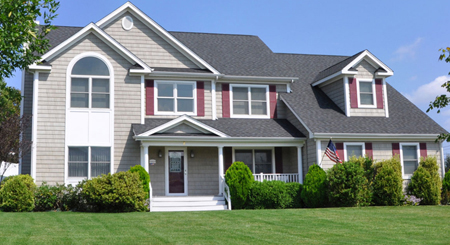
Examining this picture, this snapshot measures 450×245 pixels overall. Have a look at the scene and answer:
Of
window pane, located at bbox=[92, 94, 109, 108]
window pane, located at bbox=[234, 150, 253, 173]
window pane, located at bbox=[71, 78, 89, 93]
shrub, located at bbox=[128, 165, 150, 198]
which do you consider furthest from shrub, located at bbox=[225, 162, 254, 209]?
window pane, located at bbox=[71, 78, 89, 93]

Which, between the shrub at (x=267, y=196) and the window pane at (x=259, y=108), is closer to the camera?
the shrub at (x=267, y=196)

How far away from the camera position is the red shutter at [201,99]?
21.7 m

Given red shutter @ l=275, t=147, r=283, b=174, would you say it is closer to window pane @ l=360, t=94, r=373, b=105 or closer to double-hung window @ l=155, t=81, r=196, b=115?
double-hung window @ l=155, t=81, r=196, b=115

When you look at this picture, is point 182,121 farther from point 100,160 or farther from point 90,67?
point 90,67

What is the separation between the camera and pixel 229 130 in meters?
21.1

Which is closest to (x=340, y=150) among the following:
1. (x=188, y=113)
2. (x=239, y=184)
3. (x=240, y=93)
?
(x=239, y=184)

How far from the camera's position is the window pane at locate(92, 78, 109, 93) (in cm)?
2017

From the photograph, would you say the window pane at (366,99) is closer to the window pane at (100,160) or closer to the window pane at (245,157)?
the window pane at (245,157)

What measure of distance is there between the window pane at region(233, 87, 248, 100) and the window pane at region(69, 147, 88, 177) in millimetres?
7432

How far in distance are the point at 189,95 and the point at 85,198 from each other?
270 inches

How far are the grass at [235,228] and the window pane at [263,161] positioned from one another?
6191 millimetres

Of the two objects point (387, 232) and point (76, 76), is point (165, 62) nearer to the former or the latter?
point (76, 76)

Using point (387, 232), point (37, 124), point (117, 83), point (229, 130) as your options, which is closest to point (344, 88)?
point (229, 130)

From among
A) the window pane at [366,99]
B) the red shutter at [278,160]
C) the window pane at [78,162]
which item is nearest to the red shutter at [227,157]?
the red shutter at [278,160]
